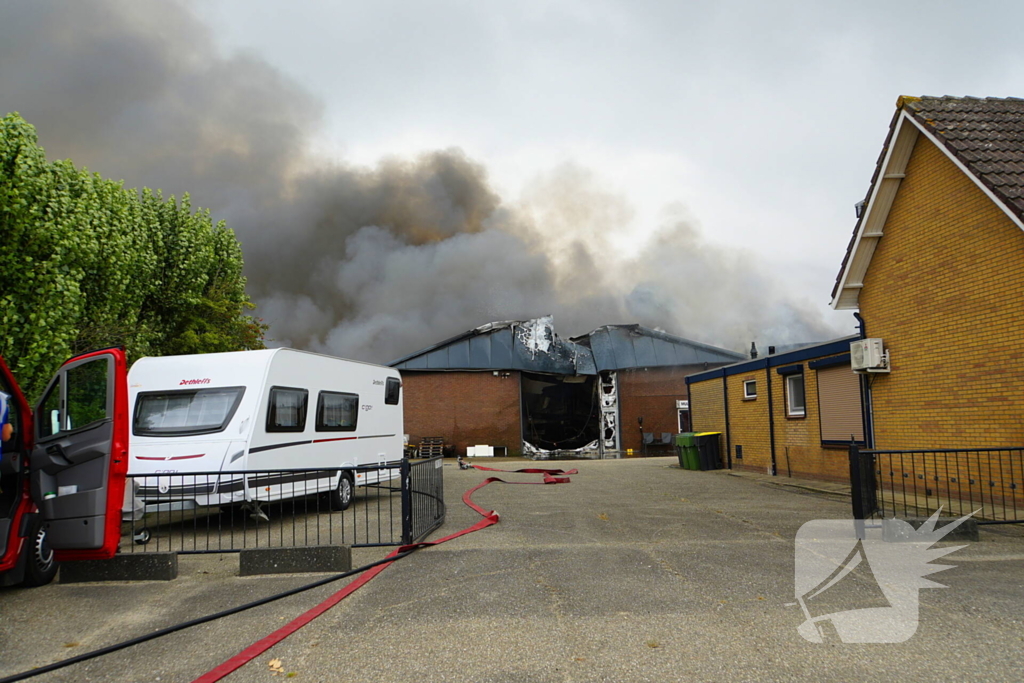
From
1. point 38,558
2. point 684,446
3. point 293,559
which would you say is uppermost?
point 684,446

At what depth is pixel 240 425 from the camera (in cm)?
1056

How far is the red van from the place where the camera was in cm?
668

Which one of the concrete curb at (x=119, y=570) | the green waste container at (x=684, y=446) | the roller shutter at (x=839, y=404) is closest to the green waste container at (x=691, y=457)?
the green waste container at (x=684, y=446)

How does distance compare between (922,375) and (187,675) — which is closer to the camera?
(187,675)

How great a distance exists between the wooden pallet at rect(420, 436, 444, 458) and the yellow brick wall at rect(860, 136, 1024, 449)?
23.0 metres

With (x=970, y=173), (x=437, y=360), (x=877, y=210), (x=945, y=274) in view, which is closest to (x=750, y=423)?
(x=877, y=210)

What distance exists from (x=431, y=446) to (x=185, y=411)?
23.5 metres

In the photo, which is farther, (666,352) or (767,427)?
(666,352)

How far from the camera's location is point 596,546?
8.43 m

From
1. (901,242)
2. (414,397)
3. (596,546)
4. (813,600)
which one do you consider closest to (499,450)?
(414,397)

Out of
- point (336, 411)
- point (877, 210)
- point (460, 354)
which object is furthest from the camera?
point (460, 354)

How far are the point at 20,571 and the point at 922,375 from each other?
12.7m

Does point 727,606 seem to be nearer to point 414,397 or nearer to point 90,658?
point 90,658

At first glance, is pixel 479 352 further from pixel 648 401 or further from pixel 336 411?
pixel 336 411
